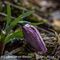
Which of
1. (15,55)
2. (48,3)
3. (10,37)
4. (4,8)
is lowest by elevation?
(15,55)

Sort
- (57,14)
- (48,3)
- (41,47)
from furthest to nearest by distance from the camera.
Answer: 1. (48,3)
2. (57,14)
3. (41,47)

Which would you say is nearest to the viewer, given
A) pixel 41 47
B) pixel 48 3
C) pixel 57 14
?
pixel 41 47

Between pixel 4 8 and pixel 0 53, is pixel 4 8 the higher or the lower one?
the higher one

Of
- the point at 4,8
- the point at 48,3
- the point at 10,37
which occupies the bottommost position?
the point at 10,37

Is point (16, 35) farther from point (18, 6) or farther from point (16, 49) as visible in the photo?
point (18, 6)

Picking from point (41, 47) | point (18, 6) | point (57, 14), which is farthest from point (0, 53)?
point (57, 14)

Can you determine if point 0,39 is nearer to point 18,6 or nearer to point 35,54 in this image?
point 35,54

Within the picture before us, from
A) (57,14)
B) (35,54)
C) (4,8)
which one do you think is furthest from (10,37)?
(57,14)

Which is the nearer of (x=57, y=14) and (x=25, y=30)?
(x=25, y=30)

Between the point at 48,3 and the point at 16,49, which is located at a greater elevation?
the point at 48,3
